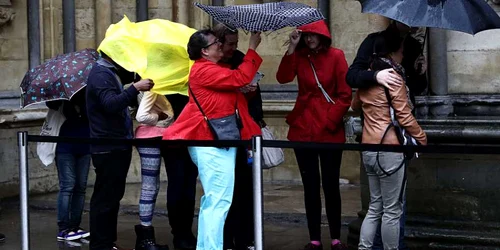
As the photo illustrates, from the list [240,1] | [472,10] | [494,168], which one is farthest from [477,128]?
[240,1]

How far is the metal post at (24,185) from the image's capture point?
283 inches

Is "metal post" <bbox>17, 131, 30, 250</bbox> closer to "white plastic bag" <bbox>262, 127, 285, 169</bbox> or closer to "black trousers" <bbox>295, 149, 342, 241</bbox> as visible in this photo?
"white plastic bag" <bbox>262, 127, 285, 169</bbox>

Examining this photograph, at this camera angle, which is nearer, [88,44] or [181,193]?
[181,193]

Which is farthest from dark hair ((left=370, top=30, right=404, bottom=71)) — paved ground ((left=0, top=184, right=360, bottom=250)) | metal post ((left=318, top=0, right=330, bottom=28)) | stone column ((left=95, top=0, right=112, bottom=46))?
stone column ((left=95, top=0, right=112, bottom=46))

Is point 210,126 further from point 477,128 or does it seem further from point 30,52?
point 30,52

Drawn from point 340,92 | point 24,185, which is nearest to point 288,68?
point 340,92

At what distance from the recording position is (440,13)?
21.5 feet

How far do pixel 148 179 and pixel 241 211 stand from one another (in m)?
0.77

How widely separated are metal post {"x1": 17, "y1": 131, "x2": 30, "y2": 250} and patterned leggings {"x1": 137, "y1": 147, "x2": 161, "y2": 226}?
3.01ft

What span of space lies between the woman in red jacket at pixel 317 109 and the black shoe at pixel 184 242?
0.86 metres

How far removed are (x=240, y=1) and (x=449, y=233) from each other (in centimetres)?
481

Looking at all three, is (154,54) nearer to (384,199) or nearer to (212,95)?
(212,95)

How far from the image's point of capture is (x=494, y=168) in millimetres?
7215

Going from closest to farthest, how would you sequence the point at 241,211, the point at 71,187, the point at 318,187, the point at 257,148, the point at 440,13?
the point at 257,148
the point at 440,13
the point at 241,211
the point at 318,187
the point at 71,187
